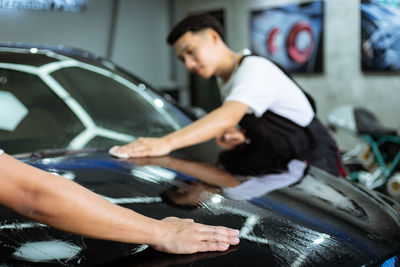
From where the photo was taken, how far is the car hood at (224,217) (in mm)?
789

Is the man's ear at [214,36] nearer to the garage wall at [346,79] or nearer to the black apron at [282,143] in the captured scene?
the black apron at [282,143]

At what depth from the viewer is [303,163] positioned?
1.52m

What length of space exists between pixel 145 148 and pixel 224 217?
0.53 m

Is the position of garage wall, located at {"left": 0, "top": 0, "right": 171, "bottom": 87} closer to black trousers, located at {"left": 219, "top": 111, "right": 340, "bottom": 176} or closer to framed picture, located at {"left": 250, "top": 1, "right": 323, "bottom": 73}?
framed picture, located at {"left": 250, "top": 1, "right": 323, "bottom": 73}

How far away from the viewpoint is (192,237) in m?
0.82

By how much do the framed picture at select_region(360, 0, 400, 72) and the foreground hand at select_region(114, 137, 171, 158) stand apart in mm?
3717

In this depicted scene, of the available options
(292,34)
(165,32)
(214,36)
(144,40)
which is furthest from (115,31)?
(214,36)

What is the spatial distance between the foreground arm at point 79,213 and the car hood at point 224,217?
0.09 feet

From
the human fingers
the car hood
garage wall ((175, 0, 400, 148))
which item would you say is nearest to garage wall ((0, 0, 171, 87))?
garage wall ((175, 0, 400, 148))

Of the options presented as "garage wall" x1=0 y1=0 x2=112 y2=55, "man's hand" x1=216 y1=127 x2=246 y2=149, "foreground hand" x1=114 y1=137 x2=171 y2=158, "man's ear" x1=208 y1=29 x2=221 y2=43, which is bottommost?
"man's hand" x1=216 y1=127 x2=246 y2=149

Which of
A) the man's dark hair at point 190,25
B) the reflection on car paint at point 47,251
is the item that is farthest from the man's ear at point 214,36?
the reflection on car paint at point 47,251

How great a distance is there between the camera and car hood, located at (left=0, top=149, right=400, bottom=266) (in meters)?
0.79

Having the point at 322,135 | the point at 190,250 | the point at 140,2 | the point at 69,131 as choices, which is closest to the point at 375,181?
the point at 322,135

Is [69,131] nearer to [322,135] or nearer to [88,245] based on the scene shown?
[88,245]
